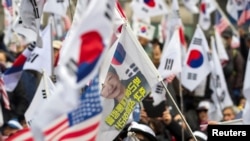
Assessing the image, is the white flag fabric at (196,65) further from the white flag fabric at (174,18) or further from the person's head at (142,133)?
→ the person's head at (142,133)

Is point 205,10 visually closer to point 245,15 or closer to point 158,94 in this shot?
point 245,15

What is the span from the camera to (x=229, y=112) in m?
15.6

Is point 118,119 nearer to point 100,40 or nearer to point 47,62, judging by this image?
point 100,40

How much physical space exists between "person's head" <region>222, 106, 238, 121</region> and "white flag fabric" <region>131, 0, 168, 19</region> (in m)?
2.32

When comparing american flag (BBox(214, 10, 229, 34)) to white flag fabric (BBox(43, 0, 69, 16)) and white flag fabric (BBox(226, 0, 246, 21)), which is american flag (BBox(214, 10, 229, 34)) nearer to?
white flag fabric (BBox(226, 0, 246, 21))

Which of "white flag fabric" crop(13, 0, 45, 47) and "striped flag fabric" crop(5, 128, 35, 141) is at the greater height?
"white flag fabric" crop(13, 0, 45, 47)

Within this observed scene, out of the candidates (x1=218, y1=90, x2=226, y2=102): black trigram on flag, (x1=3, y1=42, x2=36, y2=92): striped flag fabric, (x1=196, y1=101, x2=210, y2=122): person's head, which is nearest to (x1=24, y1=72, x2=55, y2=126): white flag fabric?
(x1=3, y1=42, x2=36, y2=92): striped flag fabric

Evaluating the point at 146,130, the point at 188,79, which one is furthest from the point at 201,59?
the point at 146,130

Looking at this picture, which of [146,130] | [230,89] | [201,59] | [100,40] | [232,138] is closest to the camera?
[100,40]

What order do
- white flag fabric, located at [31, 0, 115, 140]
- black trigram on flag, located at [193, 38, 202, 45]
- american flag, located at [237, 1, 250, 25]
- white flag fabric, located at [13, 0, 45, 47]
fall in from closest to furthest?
white flag fabric, located at [31, 0, 115, 140] < white flag fabric, located at [13, 0, 45, 47] < black trigram on flag, located at [193, 38, 202, 45] < american flag, located at [237, 1, 250, 25]

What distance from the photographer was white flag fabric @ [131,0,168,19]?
17.3 m

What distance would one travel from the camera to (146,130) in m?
10.7

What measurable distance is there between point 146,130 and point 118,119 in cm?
198

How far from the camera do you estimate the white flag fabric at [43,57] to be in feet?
38.6
